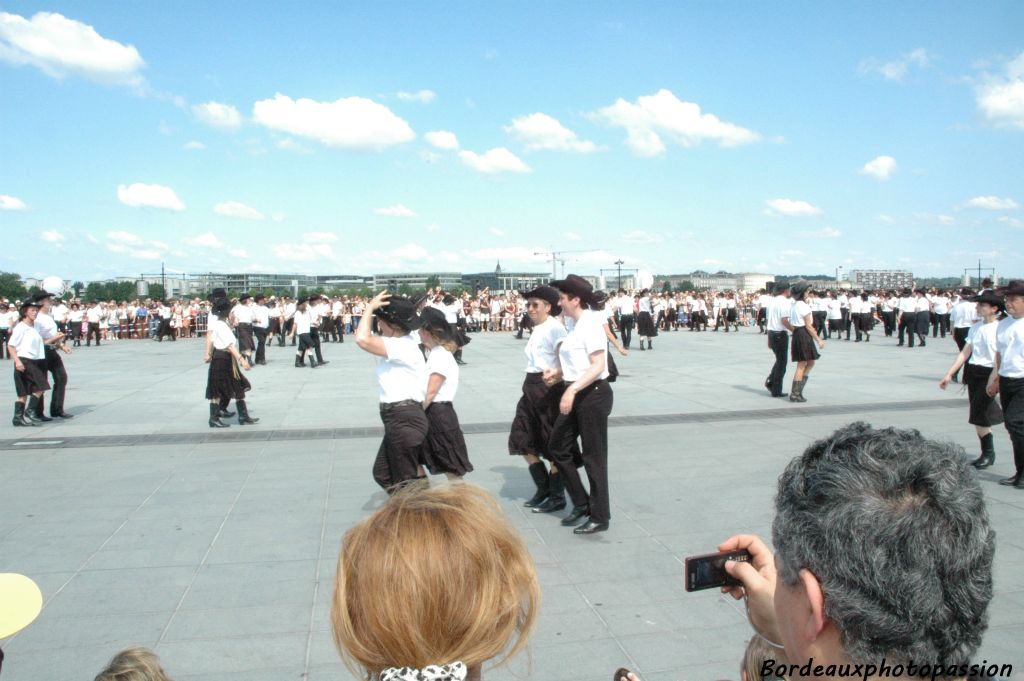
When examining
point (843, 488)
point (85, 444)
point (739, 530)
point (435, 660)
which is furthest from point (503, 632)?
point (85, 444)

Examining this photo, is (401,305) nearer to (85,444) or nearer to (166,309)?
(85,444)

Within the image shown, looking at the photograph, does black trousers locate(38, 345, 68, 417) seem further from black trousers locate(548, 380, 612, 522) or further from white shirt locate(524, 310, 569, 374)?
black trousers locate(548, 380, 612, 522)

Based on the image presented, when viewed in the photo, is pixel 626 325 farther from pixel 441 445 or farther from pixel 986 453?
pixel 441 445

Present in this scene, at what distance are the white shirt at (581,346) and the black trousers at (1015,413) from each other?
11.8 ft

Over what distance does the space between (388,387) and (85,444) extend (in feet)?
17.7

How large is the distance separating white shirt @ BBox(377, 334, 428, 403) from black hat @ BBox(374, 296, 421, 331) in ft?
0.35

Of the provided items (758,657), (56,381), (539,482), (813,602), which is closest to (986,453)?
(539,482)

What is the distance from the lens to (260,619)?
402 cm

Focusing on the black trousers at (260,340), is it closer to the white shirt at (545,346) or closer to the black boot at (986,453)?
the white shirt at (545,346)

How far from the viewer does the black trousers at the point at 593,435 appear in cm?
534

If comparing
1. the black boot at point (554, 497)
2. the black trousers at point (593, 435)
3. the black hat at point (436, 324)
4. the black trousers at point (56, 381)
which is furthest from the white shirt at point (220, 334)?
the black trousers at point (593, 435)

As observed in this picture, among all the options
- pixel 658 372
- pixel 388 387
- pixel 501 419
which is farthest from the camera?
pixel 658 372

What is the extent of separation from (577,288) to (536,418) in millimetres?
1085

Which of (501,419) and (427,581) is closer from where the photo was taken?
(427,581)
